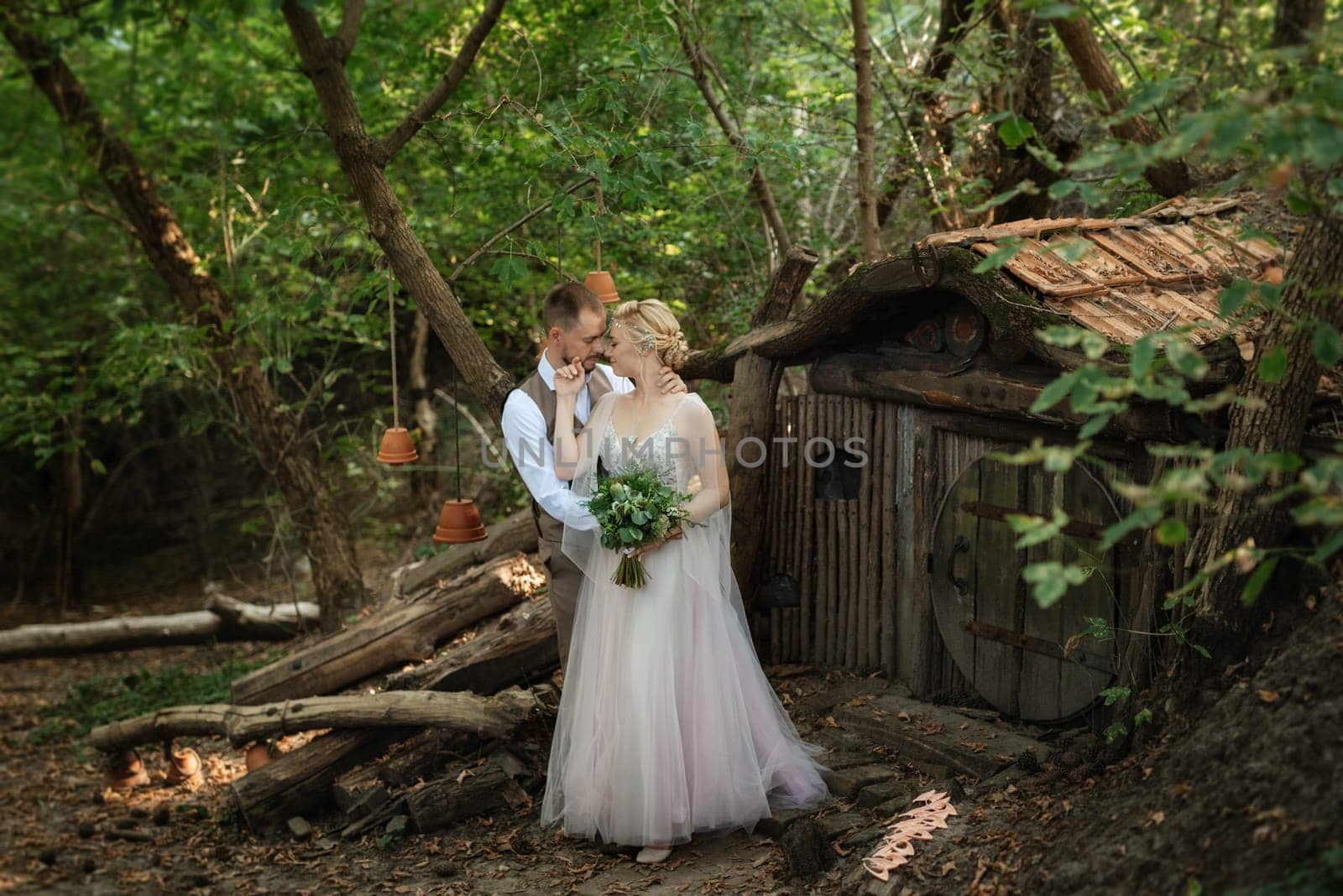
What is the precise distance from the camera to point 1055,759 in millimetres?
5273

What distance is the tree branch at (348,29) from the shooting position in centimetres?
609

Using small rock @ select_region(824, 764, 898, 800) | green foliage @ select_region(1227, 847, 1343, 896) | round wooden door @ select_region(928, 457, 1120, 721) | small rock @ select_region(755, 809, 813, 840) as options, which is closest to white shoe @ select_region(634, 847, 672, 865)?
small rock @ select_region(755, 809, 813, 840)

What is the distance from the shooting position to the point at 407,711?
6.87 m

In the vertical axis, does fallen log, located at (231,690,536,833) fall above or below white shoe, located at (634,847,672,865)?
below

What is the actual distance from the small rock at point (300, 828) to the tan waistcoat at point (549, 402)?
101 inches

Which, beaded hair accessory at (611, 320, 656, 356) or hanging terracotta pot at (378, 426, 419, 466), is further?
hanging terracotta pot at (378, 426, 419, 466)

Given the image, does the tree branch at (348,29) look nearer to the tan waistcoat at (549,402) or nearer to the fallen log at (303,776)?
the tan waistcoat at (549,402)

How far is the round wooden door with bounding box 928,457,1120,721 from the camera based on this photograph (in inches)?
219

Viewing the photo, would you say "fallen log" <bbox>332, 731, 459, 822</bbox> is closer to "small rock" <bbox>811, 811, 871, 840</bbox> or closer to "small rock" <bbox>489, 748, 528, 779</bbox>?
"small rock" <bbox>489, 748, 528, 779</bbox>

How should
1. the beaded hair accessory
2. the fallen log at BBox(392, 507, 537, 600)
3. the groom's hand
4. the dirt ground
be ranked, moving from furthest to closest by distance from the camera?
the fallen log at BBox(392, 507, 537, 600) → the groom's hand → the beaded hair accessory → the dirt ground

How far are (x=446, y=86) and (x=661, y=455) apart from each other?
7.75ft

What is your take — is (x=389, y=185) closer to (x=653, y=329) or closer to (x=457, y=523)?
(x=653, y=329)

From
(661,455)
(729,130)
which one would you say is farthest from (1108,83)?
(661,455)

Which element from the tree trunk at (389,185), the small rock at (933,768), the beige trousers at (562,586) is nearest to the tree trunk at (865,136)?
the tree trunk at (389,185)
